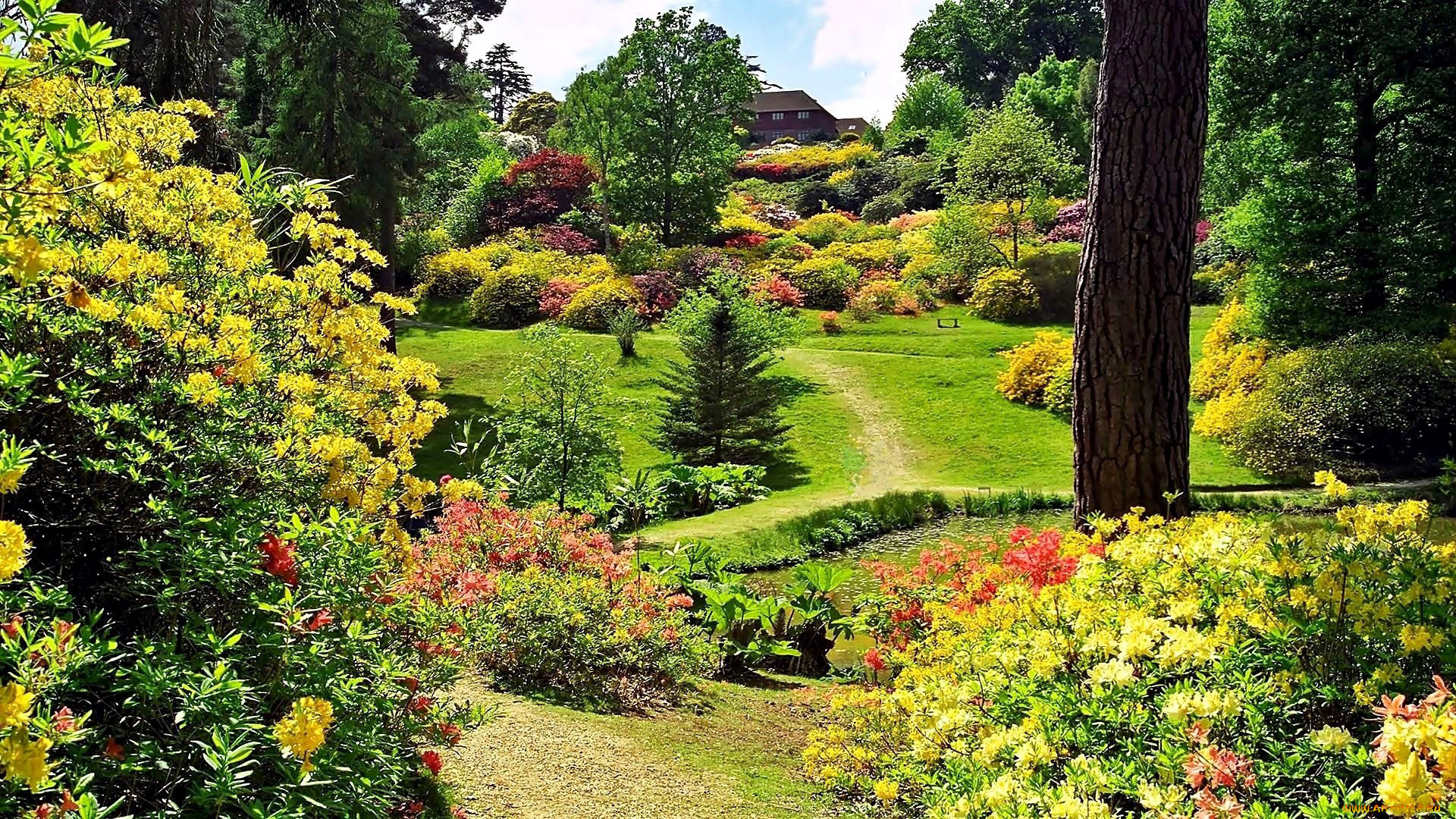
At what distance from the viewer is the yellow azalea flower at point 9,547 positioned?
4.42 feet

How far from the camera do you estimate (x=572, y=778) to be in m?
3.36

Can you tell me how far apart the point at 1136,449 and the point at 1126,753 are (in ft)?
8.95

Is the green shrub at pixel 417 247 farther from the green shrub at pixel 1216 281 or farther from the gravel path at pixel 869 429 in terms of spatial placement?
the green shrub at pixel 1216 281

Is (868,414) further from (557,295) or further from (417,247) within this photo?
(417,247)

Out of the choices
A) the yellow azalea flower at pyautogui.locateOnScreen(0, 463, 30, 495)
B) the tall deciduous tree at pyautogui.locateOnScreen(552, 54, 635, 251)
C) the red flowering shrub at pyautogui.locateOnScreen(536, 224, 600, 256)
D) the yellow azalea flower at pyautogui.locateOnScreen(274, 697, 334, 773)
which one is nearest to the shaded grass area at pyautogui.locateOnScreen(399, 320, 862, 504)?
the red flowering shrub at pyautogui.locateOnScreen(536, 224, 600, 256)

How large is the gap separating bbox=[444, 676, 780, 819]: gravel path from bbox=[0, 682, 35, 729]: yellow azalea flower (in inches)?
68.6

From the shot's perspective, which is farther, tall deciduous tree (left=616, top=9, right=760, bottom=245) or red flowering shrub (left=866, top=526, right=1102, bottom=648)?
tall deciduous tree (left=616, top=9, right=760, bottom=245)

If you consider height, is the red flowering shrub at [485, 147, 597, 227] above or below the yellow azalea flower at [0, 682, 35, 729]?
above

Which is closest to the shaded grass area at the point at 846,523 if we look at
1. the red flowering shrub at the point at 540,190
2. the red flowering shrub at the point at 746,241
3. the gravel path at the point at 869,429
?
the gravel path at the point at 869,429

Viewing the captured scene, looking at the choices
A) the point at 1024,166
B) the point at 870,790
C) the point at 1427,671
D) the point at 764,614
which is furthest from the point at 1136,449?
the point at 1024,166

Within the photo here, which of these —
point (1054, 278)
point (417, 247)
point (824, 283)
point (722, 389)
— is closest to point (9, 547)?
point (722, 389)

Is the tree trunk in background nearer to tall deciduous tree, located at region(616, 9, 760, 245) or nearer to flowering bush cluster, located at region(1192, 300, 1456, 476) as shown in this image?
flowering bush cluster, located at region(1192, 300, 1456, 476)

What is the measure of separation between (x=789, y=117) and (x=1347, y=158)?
59637 mm

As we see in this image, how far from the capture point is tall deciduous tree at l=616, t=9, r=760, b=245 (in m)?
27.6
